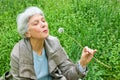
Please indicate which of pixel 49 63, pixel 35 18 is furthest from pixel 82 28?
pixel 35 18

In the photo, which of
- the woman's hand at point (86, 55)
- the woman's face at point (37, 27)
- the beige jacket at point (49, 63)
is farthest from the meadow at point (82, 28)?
the woman's face at point (37, 27)

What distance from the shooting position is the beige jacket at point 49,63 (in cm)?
331

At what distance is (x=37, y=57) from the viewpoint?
3.35 m

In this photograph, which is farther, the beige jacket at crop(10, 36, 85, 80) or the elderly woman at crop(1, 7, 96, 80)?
the beige jacket at crop(10, 36, 85, 80)

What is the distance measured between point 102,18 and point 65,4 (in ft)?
3.50

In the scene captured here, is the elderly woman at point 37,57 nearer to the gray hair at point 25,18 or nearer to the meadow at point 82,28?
the gray hair at point 25,18

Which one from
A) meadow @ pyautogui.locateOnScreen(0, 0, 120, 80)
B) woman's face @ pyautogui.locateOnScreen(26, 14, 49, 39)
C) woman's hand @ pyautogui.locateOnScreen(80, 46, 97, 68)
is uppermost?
woman's face @ pyautogui.locateOnScreen(26, 14, 49, 39)

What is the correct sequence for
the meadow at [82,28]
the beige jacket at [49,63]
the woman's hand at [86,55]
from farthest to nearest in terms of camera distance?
the meadow at [82,28] → the beige jacket at [49,63] → the woman's hand at [86,55]

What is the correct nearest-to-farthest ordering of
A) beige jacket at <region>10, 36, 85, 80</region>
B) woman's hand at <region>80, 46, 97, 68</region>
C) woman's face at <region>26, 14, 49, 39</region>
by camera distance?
woman's hand at <region>80, 46, 97, 68</region> < woman's face at <region>26, 14, 49, 39</region> < beige jacket at <region>10, 36, 85, 80</region>

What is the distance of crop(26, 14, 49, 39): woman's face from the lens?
313cm

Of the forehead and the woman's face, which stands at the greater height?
the forehead

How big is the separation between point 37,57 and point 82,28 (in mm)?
1719

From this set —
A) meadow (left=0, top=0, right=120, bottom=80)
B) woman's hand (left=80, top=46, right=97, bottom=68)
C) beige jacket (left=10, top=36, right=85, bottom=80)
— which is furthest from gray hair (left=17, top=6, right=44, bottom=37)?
meadow (left=0, top=0, right=120, bottom=80)

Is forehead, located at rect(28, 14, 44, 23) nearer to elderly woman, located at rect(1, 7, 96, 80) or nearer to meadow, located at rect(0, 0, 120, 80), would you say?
elderly woman, located at rect(1, 7, 96, 80)
